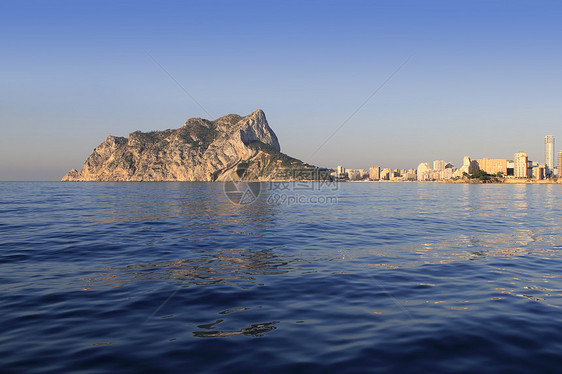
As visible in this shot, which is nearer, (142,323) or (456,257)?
(142,323)

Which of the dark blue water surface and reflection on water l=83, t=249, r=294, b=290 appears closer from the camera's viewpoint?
the dark blue water surface

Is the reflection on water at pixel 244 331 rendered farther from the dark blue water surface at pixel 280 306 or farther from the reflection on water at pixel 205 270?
the reflection on water at pixel 205 270

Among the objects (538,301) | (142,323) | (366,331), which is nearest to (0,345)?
(142,323)

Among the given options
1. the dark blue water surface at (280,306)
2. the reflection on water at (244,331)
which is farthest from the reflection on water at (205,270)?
the reflection on water at (244,331)

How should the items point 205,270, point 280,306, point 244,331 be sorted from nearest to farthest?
point 244,331, point 280,306, point 205,270

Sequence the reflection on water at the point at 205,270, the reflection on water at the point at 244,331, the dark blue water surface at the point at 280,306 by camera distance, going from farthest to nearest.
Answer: the reflection on water at the point at 205,270, the reflection on water at the point at 244,331, the dark blue water surface at the point at 280,306

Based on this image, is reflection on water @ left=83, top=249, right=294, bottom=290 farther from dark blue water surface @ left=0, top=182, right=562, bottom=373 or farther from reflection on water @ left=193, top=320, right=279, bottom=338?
reflection on water @ left=193, top=320, right=279, bottom=338

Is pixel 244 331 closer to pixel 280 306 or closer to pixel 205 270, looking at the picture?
pixel 280 306

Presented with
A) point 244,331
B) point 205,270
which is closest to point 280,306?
point 244,331

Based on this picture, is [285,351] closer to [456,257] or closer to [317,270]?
[317,270]

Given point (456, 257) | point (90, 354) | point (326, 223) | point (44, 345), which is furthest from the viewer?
point (326, 223)

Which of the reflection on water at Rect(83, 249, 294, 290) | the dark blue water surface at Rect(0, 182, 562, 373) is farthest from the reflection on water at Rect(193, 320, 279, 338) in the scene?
the reflection on water at Rect(83, 249, 294, 290)
